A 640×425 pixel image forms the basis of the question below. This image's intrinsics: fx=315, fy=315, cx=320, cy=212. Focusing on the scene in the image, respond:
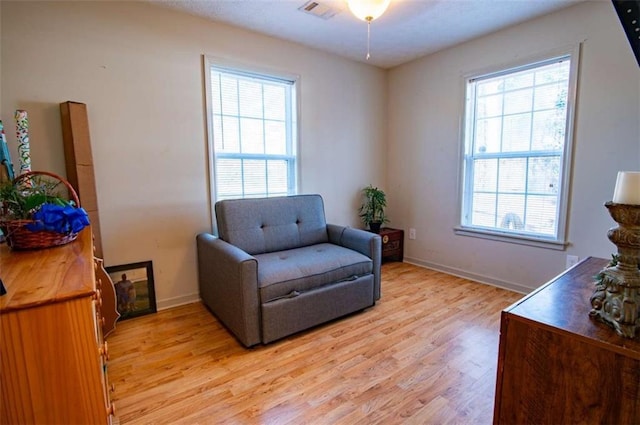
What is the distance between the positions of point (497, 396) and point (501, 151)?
2.64 m

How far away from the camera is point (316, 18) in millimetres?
2705

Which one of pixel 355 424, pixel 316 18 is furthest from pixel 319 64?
pixel 355 424

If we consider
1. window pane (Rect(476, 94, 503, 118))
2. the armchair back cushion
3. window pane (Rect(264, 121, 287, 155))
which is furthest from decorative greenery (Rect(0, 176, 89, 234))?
window pane (Rect(476, 94, 503, 118))

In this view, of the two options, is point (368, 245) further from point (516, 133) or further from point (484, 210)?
point (516, 133)

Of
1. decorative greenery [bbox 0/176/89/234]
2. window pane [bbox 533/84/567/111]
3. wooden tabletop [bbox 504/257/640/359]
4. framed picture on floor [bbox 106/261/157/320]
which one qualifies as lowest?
framed picture on floor [bbox 106/261/157/320]

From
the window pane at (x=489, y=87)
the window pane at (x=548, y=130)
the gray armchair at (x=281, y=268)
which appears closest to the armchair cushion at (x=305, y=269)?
the gray armchair at (x=281, y=268)

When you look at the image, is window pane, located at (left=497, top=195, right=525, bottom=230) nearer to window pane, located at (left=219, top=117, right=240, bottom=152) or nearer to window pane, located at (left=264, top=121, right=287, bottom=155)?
window pane, located at (left=264, top=121, right=287, bottom=155)

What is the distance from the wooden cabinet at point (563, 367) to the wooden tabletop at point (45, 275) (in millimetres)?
1307

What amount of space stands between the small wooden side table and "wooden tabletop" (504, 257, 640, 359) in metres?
2.42

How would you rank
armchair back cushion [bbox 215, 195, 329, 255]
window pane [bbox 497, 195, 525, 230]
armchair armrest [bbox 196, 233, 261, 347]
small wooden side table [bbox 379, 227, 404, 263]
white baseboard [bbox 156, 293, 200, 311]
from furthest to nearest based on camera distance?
small wooden side table [bbox 379, 227, 404, 263], window pane [bbox 497, 195, 525, 230], white baseboard [bbox 156, 293, 200, 311], armchair back cushion [bbox 215, 195, 329, 255], armchair armrest [bbox 196, 233, 261, 347]

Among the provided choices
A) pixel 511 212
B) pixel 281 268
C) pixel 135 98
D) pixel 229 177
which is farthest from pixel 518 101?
pixel 135 98

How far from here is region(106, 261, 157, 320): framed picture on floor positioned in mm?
2469

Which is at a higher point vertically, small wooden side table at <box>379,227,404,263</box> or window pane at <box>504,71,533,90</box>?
window pane at <box>504,71,533,90</box>

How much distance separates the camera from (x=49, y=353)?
783mm
